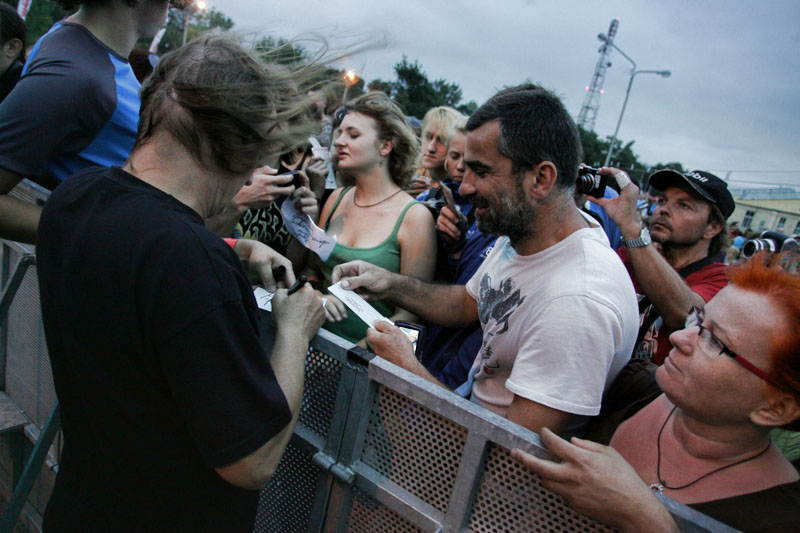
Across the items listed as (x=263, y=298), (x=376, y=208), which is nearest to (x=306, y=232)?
(x=376, y=208)

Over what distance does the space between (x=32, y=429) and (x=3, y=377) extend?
1.60 feet

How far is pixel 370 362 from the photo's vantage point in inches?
53.5

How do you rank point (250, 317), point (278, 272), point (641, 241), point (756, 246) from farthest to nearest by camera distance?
point (641, 241) < point (756, 246) < point (278, 272) < point (250, 317)

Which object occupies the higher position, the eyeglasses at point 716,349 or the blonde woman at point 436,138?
the blonde woman at point 436,138

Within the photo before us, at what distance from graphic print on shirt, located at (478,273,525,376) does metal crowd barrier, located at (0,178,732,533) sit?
0.62m

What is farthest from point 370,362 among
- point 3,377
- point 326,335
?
point 3,377

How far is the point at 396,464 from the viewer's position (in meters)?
1.39

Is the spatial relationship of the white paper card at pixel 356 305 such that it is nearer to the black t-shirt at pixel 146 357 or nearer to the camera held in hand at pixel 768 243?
the black t-shirt at pixel 146 357

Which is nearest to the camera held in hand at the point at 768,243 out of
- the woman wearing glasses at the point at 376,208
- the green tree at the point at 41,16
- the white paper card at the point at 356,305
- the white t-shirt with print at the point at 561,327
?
the white t-shirt with print at the point at 561,327

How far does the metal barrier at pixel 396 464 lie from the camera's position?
116 cm

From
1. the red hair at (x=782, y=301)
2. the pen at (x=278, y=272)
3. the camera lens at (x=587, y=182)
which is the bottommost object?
the pen at (x=278, y=272)

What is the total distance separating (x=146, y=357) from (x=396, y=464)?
79 centimetres

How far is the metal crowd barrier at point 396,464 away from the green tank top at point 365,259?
3.57 feet

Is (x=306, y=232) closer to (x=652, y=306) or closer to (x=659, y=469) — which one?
(x=659, y=469)
